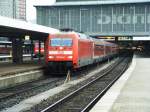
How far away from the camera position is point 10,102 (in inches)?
623

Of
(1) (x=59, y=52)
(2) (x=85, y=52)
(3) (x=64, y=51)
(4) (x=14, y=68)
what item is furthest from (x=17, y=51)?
(3) (x=64, y=51)

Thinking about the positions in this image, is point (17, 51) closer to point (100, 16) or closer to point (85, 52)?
point (85, 52)

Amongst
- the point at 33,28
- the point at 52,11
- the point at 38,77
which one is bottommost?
the point at 38,77

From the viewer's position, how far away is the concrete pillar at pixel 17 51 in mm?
42856

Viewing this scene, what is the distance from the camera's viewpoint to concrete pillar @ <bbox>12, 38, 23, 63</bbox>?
42.9 m

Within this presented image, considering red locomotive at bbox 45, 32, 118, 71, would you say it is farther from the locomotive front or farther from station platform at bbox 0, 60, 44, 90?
station platform at bbox 0, 60, 44, 90

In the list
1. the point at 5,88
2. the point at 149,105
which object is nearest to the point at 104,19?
the point at 5,88

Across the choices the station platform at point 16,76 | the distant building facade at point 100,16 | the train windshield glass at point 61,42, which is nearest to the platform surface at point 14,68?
the station platform at point 16,76

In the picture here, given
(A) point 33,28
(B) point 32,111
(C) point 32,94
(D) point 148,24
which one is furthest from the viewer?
(D) point 148,24

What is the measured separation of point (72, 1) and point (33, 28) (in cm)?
9047

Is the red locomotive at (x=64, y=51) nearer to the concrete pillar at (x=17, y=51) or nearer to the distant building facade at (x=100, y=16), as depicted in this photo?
the concrete pillar at (x=17, y=51)

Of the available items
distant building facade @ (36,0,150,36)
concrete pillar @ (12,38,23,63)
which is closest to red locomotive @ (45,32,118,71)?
concrete pillar @ (12,38,23,63)

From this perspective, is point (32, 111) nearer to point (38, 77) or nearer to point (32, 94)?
point (32, 94)

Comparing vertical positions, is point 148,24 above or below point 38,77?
above
